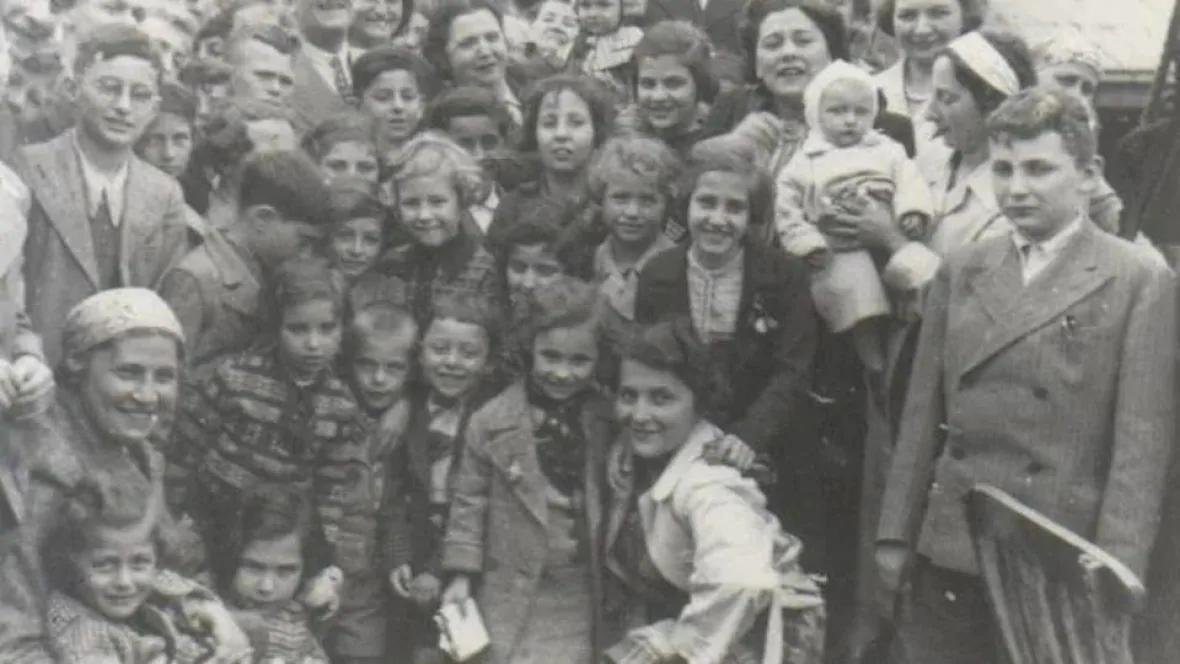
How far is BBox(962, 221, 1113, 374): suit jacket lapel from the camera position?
3.76 metres

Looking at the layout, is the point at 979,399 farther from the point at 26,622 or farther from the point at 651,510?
the point at 26,622

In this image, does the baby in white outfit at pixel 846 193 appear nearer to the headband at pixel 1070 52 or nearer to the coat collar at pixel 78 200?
the headband at pixel 1070 52

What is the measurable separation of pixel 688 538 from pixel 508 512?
45 centimetres

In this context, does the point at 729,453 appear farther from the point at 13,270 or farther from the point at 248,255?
the point at 13,270

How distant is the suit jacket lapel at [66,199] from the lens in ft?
14.2

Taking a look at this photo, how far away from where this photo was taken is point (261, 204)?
4.63 metres

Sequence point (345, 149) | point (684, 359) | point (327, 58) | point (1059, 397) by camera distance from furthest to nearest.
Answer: point (327, 58) → point (345, 149) → point (684, 359) → point (1059, 397)

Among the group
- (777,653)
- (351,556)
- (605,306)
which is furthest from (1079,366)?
(351,556)

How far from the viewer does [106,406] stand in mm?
4121

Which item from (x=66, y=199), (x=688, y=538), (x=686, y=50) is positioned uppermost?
(x=686, y=50)

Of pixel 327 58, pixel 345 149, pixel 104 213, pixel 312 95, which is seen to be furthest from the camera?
pixel 327 58

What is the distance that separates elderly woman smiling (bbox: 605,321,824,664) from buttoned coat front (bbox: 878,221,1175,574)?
0.24 m

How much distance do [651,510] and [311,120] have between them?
4.78 ft

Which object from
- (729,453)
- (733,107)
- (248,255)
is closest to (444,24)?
(733,107)
